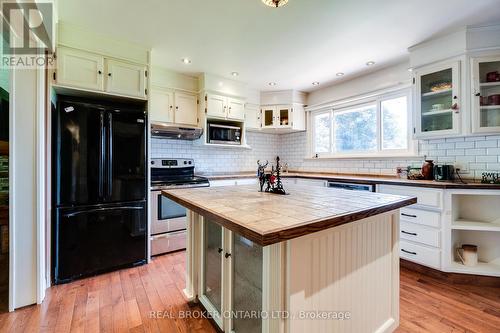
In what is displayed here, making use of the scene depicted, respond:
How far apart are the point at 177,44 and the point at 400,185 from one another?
3.01m

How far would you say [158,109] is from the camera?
3211 mm

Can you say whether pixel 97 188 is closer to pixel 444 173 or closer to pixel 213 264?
pixel 213 264

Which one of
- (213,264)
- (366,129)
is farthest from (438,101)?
(213,264)

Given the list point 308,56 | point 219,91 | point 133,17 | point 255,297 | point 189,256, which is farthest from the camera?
point 219,91

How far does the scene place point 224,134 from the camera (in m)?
3.74

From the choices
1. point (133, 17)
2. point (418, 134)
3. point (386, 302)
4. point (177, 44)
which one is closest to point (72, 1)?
point (133, 17)

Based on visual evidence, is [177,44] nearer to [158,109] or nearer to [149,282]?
[158,109]

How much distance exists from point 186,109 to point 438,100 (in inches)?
128

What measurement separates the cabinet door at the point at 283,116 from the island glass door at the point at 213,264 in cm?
300

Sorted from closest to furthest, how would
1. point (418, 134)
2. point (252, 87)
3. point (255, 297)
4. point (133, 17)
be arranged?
point (255, 297) → point (133, 17) → point (418, 134) → point (252, 87)

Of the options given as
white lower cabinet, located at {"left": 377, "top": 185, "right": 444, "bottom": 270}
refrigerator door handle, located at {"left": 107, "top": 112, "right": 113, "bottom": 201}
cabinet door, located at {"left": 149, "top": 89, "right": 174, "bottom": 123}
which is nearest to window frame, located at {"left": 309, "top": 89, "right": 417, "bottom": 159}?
white lower cabinet, located at {"left": 377, "top": 185, "right": 444, "bottom": 270}

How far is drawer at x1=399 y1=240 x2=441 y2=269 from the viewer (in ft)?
7.45

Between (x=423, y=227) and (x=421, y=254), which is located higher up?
(x=423, y=227)

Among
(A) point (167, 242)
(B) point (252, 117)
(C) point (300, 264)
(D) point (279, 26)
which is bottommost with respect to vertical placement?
(A) point (167, 242)
